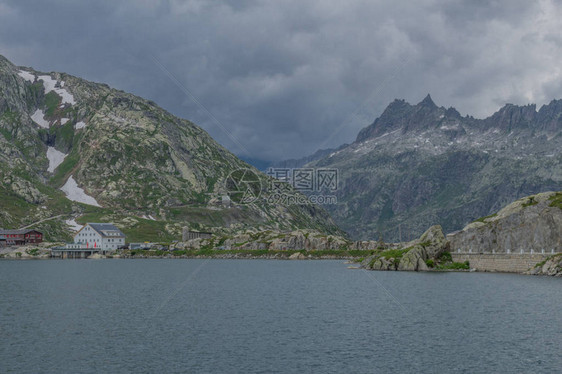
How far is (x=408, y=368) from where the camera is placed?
1676 inches

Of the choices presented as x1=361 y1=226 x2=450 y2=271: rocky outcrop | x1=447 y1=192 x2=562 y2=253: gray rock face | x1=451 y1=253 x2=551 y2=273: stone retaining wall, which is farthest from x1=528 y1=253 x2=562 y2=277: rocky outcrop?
x1=361 y1=226 x2=450 y2=271: rocky outcrop

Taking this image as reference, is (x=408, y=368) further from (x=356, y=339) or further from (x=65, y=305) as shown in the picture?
(x=65, y=305)

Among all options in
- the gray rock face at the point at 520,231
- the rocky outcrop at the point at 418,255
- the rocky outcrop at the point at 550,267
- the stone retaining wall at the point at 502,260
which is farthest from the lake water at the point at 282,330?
the rocky outcrop at the point at 418,255

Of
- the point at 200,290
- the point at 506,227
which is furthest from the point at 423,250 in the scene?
the point at 200,290

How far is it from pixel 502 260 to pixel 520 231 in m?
9.76

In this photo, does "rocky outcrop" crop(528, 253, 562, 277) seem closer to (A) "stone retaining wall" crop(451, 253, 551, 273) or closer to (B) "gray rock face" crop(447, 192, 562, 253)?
(A) "stone retaining wall" crop(451, 253, 551, 273)

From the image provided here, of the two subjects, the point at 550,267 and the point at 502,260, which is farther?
the point at 502,260

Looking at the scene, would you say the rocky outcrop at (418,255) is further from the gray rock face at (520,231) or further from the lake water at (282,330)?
the lake water at (282,330)

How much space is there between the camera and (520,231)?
455 ft

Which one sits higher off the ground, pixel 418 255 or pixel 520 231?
pixel 520 231

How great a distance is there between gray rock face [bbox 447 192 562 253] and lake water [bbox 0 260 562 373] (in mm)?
36647

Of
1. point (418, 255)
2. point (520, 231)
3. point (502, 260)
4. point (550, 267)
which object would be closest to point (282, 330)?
point (550, 267)

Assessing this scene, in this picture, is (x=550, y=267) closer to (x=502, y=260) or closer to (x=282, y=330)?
(x=502, y=260)

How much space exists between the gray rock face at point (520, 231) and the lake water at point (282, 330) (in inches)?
1443
